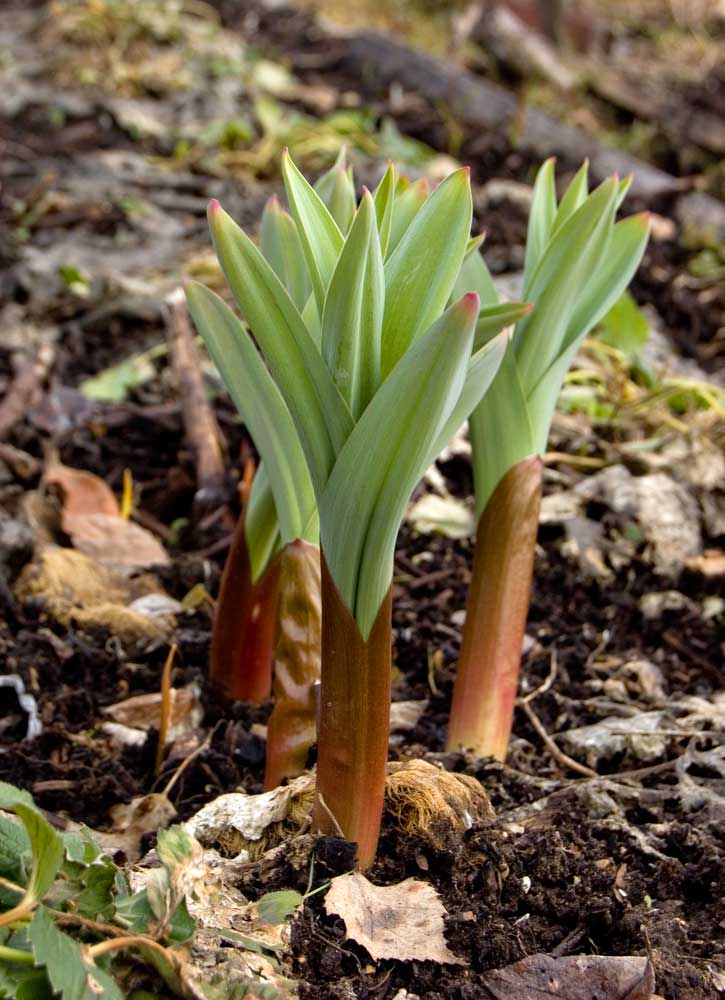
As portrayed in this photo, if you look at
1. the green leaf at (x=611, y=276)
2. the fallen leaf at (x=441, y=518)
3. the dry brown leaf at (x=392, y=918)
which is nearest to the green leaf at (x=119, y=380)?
the fallen leaf at (x=441, y=518)

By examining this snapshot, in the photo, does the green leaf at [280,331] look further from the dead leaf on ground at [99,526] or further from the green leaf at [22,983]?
the dead leaf on ground at [99,526]

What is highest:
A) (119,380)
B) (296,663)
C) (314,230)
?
(119,380)

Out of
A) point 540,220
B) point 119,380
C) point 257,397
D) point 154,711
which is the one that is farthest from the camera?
point 119,380

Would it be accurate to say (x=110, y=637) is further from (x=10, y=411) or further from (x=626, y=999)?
(x=626, y=999)

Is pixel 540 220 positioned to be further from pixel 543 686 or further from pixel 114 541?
pixel 114 541

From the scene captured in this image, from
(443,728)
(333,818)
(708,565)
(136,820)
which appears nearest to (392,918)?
(333,818)

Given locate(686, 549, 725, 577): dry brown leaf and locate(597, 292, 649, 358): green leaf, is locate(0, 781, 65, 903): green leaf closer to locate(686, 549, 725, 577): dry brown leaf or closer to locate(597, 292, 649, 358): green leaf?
locate(686, 549, 725, 577): dry brown leaf

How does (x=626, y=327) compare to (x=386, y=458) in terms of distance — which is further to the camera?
(x=626, y=327)
